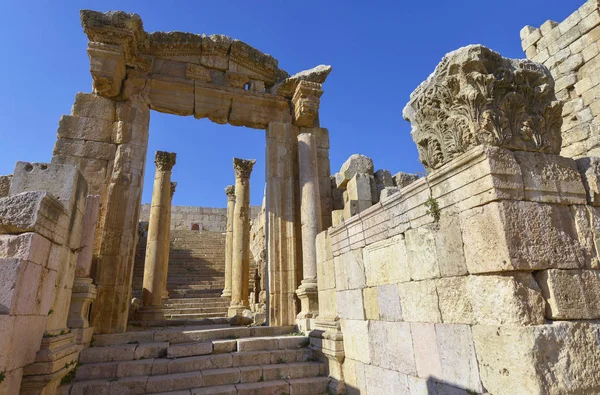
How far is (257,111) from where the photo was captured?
8.46 m

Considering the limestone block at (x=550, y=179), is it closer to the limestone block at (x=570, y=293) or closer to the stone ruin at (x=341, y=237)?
the stone ruin at (x=341, y=237)

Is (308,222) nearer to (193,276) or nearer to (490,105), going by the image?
(490,105)

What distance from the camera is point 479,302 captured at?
8.77 ft

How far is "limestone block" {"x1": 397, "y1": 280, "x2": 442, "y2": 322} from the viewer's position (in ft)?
10.4

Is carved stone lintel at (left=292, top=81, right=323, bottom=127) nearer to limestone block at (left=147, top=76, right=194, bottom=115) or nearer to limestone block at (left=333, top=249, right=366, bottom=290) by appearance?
limestone block at (left=147, top=76, right=194, bottom=115)

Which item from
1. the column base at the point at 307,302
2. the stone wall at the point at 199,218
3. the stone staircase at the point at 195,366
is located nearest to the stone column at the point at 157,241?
the stone staircase at the point at 195,366

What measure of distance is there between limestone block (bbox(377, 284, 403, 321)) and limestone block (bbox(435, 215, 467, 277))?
786 mm

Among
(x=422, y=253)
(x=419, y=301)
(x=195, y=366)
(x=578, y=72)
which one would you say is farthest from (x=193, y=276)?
(x=578, y=72)

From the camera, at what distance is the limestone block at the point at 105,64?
685 centimetres

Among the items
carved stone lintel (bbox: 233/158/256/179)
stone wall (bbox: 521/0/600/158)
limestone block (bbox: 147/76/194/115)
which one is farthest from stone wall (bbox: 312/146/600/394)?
carved stone lintel (bbox: 233/158/256/179)

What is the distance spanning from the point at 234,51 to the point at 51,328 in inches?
257

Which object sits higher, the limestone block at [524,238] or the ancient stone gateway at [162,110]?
the ancient stone gateway at [162,110]

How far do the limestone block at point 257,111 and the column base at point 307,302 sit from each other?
3.90 metres

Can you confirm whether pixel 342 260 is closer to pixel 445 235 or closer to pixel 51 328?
pixel 445 235
